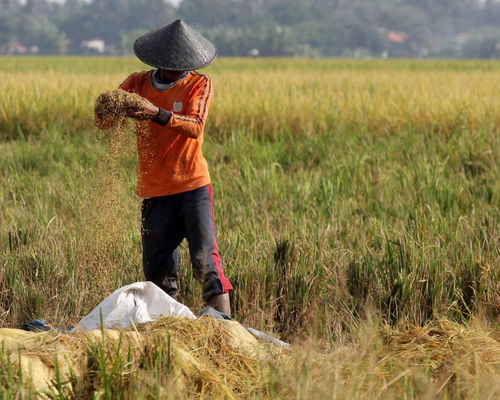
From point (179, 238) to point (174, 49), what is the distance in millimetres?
829

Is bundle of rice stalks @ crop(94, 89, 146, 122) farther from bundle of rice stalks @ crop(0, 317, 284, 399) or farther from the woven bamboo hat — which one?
bundle of rice stalks @ crop(0, 317, 284, 399)

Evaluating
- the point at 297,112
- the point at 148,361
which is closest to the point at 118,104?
the point at 148,361

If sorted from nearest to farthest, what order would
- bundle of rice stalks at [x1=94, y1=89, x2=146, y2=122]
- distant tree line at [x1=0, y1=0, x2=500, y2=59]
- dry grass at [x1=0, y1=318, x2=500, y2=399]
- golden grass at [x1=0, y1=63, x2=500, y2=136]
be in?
dry grass at [x1=0, y1=318, x2=500, y2=399], bundle of rice stalks at [x1=94, y1=89, x2=146, y2=122], golden grass at [x1=0, y1=63, x2=500, y2=136], distant tree line at [x1=0, y1=0, x2=500, y2=59]

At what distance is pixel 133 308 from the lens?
7.59 ft

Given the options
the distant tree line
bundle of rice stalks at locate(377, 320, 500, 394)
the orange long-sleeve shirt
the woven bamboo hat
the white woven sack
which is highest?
the distant tree line

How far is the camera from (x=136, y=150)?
9.26 ft

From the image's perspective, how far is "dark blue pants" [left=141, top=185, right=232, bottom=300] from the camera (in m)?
Answer: 2.66

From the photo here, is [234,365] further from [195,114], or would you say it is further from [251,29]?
[251,29]

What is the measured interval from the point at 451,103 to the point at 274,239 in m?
4.88

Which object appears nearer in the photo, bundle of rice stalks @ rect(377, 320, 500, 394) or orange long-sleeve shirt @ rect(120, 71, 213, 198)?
bundle of rice stalks @ rect(377, 320, 500, 394)

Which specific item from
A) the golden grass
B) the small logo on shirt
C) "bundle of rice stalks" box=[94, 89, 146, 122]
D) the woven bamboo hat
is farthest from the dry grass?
the golden grass

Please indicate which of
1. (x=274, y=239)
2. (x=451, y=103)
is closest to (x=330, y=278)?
(x=274, y=239)

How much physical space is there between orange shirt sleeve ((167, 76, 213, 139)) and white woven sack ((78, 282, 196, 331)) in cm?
62

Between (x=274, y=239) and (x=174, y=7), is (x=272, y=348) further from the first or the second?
(x=174, y=7)
